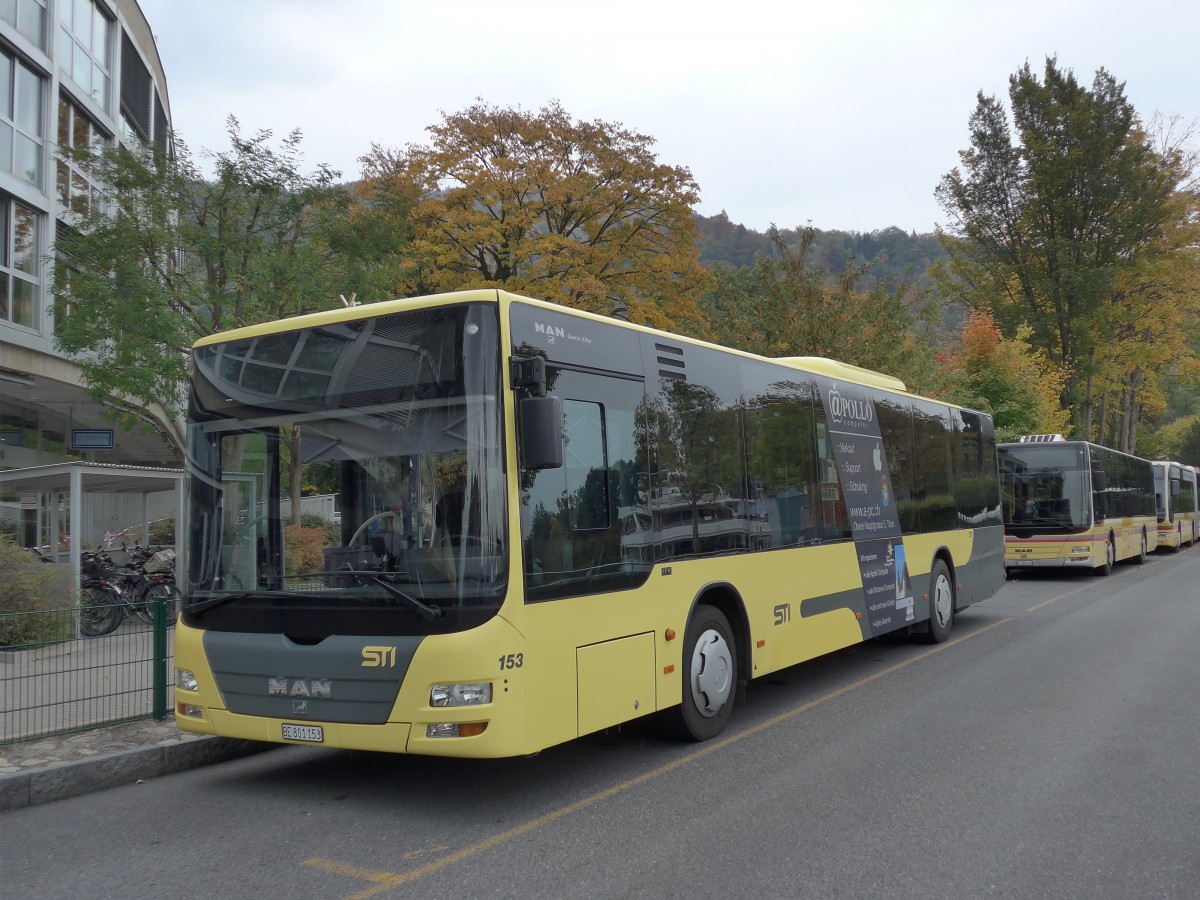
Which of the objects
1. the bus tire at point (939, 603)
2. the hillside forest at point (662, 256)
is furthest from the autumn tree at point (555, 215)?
the bus tire at point (939, 603)

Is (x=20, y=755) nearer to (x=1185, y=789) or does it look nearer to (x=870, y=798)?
(x=870, y=798)

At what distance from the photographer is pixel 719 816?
5449 millimetres

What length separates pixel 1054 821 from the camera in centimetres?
529

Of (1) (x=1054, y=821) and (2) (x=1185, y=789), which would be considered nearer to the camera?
(1) (x=1054, y=821)

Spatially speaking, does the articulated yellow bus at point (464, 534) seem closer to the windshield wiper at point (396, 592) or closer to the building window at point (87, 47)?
the windshield wiper at point (396, 592)

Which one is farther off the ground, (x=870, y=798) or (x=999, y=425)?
(x=999, y=425)

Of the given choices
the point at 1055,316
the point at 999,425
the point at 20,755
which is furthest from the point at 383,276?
the point at 1055,316

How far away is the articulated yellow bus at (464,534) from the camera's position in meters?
5.46

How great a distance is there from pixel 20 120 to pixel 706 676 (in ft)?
60.7

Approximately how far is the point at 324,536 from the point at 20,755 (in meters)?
2.79

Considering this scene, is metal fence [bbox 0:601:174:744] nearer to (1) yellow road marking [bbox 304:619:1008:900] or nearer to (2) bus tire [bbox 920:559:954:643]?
(1) yellow road marking [bbox 304:619:1008:900]

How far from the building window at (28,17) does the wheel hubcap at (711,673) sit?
1859 cm

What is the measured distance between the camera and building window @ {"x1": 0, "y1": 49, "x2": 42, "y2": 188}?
18.5m

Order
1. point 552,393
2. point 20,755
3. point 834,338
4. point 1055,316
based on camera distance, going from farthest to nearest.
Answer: point 1055,316 → point 834,338 → point 20,755 → point 552,393
